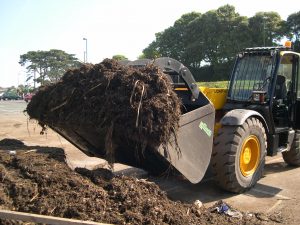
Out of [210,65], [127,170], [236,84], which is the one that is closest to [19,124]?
[127,170]

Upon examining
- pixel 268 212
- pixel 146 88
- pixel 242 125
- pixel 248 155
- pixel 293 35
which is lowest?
pixel 268 212

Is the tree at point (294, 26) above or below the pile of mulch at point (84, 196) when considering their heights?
above

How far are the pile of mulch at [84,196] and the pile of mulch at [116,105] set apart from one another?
0.47 metres

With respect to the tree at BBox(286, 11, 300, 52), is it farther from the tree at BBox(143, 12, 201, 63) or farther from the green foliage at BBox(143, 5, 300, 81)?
the tree at BBox(143, 12, 201, 63)

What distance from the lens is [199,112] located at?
5621 mm

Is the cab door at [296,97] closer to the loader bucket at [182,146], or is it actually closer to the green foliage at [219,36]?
the loader bucket at [182,146]

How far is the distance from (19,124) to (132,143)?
42.2 ft

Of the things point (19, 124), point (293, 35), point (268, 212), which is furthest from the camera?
point (293, 35)

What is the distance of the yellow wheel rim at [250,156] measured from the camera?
6.46m

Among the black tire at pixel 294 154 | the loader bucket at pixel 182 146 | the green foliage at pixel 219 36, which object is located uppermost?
the green foliage at pixel 219 36

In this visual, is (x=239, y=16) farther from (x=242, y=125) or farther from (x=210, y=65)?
(x=242, y=125)

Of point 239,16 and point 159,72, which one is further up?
point 239,16

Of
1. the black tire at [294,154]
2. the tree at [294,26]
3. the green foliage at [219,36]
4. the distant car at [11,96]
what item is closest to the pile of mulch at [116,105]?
the black tire at [294,154]

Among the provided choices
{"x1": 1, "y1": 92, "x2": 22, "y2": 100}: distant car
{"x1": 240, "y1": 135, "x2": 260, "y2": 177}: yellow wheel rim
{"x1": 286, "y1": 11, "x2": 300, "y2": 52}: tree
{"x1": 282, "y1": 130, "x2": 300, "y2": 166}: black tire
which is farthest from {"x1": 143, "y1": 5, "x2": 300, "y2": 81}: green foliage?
{"x1": 240, "y1": 135, "x2": 260, "y2": 177}: yellow wheel rim
